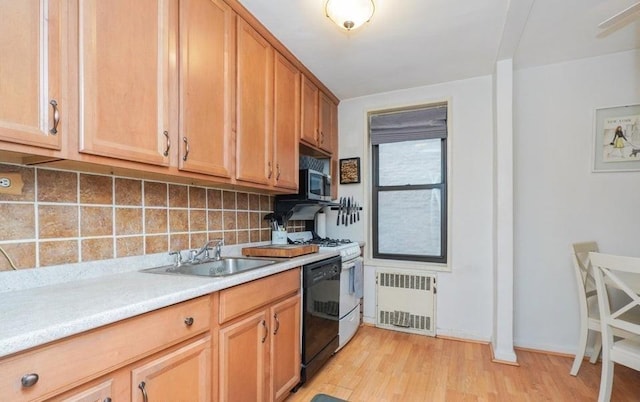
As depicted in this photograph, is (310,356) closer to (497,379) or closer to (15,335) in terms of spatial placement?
(497,379)

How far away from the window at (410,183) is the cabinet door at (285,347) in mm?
1562

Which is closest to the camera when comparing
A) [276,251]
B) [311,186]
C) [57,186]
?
[57,186]

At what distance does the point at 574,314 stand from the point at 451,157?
5.43ft

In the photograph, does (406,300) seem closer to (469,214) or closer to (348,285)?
(348,285)

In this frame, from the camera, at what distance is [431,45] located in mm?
2252

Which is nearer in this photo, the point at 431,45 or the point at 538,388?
the point at 538,388

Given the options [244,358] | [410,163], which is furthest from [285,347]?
[410,163]

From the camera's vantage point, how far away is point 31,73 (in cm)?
97

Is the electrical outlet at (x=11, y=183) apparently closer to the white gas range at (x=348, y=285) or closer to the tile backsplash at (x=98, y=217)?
the tile backsplash at (x=98, y=217)

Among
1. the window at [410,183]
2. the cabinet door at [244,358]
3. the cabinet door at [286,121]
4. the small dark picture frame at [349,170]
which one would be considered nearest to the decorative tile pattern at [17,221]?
the cabinet door at [244,358]

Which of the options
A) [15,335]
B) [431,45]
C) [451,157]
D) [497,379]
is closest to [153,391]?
[15,335]

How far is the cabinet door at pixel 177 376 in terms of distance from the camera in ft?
3.36

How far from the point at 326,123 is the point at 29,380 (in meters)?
2.74

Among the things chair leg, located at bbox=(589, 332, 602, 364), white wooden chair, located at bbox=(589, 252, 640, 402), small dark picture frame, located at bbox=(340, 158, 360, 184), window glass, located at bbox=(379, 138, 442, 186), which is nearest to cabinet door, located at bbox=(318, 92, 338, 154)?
small dark picture frame, located at bbox=(340, 158, 360, 184)
